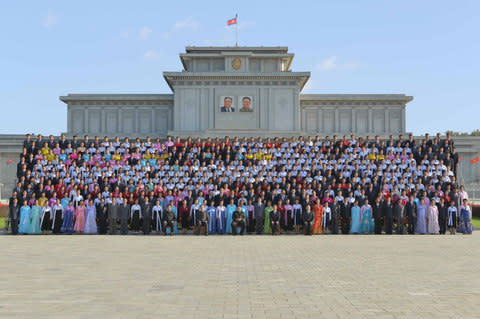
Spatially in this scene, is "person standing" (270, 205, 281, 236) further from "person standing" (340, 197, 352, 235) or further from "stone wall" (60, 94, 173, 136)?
"stone wall" (60, 94, 173, 136)

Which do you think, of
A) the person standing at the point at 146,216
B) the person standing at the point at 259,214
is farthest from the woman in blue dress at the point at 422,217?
the person standing at the point at 146,216

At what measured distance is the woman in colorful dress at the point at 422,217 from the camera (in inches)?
879

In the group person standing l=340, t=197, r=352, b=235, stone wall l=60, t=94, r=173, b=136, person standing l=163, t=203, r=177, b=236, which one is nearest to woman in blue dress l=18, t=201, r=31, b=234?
person standing l=163, t=203, r=177, b=236

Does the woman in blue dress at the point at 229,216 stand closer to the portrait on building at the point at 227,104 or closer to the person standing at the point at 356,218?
the person standing at the point at 356,218

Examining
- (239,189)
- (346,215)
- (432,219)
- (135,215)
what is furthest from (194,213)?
(432,219)

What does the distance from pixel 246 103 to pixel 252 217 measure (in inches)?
1497

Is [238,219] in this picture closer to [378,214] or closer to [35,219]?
[378,214]

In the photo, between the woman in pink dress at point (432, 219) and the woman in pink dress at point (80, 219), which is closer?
the woman in pink dress at point (80, 219)

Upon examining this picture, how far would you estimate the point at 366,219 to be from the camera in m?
22.4
